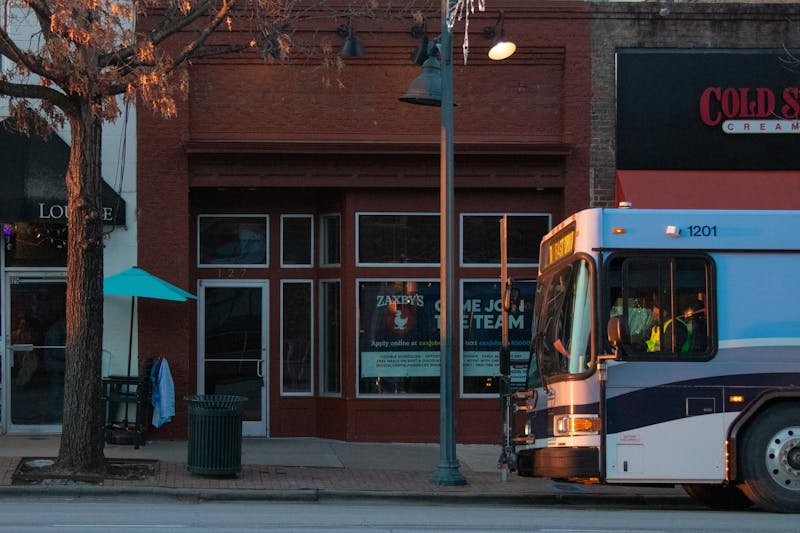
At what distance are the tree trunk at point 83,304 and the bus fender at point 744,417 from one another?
7057 mm

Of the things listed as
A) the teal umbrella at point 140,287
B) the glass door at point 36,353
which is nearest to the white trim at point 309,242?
the teal umbrella at point 140,287

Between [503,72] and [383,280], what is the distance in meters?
3.72

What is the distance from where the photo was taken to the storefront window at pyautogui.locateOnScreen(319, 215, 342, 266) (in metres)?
16.1

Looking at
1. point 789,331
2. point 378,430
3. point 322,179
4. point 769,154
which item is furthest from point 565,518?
point 769,154

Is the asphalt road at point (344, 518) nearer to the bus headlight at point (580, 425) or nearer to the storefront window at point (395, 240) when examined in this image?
the bus headlight at point (580, 425)

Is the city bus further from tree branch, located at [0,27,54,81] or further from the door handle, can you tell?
the door handle

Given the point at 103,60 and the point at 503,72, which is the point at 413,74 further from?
the point at 103,60

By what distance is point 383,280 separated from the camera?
51.1ft

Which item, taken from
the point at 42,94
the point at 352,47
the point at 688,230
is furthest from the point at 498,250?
the point at 42,94

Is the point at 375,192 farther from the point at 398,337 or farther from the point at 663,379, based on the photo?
the point at 663,379

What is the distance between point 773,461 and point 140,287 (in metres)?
8.61

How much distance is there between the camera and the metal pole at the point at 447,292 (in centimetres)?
1236

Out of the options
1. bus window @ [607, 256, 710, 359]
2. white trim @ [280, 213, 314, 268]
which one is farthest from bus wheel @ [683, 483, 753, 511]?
white trim @ [280, 213, 314, 268]

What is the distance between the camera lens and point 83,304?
12.0 metres
